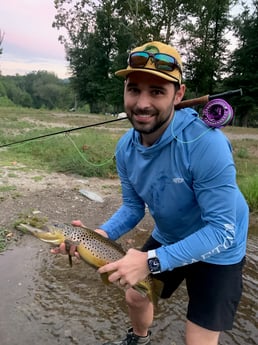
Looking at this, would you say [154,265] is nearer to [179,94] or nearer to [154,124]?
[154,124]

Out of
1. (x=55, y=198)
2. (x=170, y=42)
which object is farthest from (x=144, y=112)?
(x=170, y=42)

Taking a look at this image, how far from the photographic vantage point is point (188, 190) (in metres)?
2.32

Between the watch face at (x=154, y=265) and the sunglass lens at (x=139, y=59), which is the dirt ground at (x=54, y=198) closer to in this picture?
the watch face at (x=154, y=265)

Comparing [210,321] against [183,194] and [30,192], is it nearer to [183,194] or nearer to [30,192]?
[183,194]

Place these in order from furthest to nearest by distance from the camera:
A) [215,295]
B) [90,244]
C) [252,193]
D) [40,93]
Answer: [40,93], [252,193], [90,244], [215,295]

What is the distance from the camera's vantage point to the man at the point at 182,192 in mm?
2100

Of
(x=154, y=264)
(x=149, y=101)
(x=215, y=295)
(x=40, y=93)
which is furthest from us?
(x=40, y=93)

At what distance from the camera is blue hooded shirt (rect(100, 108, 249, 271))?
2088 mm

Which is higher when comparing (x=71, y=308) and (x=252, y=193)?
(x=252, y=193)

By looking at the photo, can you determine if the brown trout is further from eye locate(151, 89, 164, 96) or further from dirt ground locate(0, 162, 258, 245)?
dirt ground locate(0, 162, 258, 245)

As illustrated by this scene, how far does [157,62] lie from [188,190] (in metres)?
0.80

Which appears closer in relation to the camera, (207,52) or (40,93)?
(207,52)

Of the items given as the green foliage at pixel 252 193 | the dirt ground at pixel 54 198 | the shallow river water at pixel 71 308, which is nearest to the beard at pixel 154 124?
the shallow river water at pixel 71 308

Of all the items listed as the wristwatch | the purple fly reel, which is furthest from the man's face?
the wristwatch
